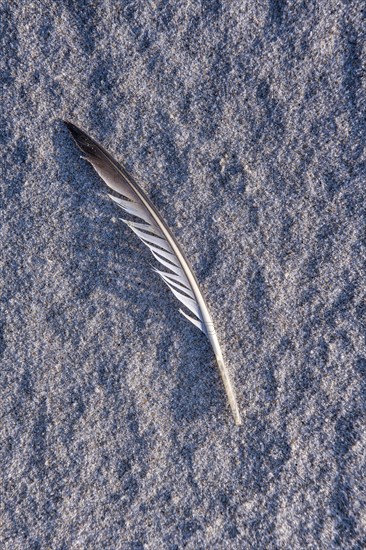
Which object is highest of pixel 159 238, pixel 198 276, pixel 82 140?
pixel 82 140

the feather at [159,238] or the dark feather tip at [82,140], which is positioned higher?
the dark feather tip at [82,140]

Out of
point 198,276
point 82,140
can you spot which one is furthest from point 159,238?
point 82,140

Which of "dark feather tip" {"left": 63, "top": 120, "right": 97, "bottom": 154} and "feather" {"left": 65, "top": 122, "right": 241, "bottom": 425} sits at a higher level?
"dark feather tip" {"left": 63, "top": 120, "right": 97, "bottom": 154}

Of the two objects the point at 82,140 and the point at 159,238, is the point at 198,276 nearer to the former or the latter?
the point at 159,238

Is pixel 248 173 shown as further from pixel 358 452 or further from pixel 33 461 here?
pixel 33 461

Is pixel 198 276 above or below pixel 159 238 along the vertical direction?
below
